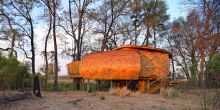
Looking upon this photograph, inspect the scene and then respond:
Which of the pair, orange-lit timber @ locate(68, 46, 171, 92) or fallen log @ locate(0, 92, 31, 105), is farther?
orange-lit timber @ locate(68, 46, 171, 92)

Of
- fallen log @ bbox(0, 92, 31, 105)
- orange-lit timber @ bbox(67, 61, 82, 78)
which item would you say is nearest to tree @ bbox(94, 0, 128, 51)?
orange-lit timber @ bbox(67, 61, 82, 78)

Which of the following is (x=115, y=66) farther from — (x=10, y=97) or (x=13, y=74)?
(x=10, y=97)

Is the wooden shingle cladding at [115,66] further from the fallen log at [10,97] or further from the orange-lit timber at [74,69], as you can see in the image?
the fallen log at [10,97]

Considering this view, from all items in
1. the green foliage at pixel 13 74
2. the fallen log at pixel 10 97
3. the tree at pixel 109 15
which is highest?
the tree at pixel 109 15

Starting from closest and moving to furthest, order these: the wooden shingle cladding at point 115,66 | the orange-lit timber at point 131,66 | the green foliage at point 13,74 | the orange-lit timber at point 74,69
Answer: the green foliage at point 13,74
the wooden shingle cladding at point 115,66
the orange-lit timber at point 131,66
the orange-lit timber at point 74,69

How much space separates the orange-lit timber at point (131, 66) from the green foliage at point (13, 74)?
163 inches

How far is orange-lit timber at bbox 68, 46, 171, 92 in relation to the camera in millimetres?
23703

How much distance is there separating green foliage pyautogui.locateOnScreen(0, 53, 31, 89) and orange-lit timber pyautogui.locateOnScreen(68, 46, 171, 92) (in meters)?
4.14

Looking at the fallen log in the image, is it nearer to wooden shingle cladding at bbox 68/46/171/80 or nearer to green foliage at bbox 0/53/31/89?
green foliage at bbox 0/53/31/89

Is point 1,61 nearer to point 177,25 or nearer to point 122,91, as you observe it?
point 122,91

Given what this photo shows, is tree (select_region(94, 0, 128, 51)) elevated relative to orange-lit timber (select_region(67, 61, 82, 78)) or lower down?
elevated

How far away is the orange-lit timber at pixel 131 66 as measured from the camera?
2370 cm

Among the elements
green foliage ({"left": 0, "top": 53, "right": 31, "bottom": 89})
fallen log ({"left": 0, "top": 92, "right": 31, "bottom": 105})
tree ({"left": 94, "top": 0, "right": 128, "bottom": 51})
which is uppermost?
tree ({"left": 94, "top": 0, "right": 128, "bottom": 51})

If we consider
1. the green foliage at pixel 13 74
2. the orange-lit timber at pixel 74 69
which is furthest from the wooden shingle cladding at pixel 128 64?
the green foliage at pixel 13 74
